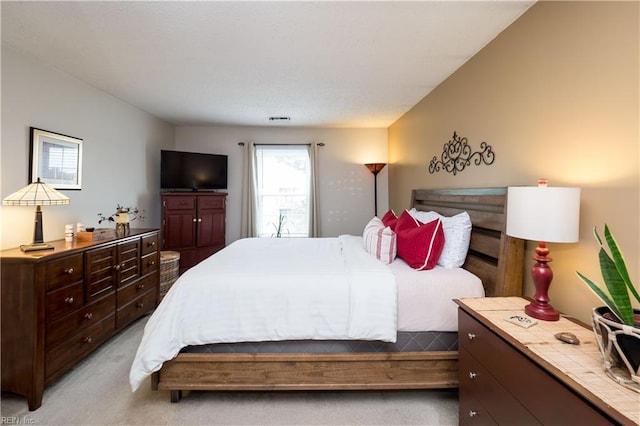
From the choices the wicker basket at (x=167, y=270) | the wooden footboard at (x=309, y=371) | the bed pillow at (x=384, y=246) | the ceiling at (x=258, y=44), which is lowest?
the wooden footboard at (x=309, y=371)

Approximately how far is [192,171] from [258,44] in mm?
2845

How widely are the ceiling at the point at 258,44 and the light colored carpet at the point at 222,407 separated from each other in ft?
8.20

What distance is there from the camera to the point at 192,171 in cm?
449

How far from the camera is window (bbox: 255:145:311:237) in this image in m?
4.97

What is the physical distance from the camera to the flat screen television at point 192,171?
14.0ft

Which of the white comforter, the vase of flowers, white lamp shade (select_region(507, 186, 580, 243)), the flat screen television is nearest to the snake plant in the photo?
white lamp shade (select_region(507, 186, 580, 243))

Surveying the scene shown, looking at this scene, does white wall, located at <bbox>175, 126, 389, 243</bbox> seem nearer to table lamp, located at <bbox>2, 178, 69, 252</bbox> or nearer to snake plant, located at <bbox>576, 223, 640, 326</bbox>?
table lamp, located at <bbox>2, 178, 69, 252</bbox>

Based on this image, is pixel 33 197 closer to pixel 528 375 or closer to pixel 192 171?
pixel 192 171

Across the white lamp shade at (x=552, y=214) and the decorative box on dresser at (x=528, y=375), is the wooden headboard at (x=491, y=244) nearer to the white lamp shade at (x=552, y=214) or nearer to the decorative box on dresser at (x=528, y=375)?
the decorative box on dresser at (x=528, y=375)

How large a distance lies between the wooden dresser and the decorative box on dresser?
101 inches

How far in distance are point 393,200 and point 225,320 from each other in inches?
141

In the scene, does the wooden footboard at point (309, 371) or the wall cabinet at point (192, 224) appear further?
the wall cabinet at point (192, 224)

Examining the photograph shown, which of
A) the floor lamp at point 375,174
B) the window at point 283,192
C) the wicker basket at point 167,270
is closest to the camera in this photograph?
the wicker basket at point 167,270

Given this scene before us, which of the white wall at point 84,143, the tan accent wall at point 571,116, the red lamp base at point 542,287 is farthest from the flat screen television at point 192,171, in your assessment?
the red lamp base at point 542,287
